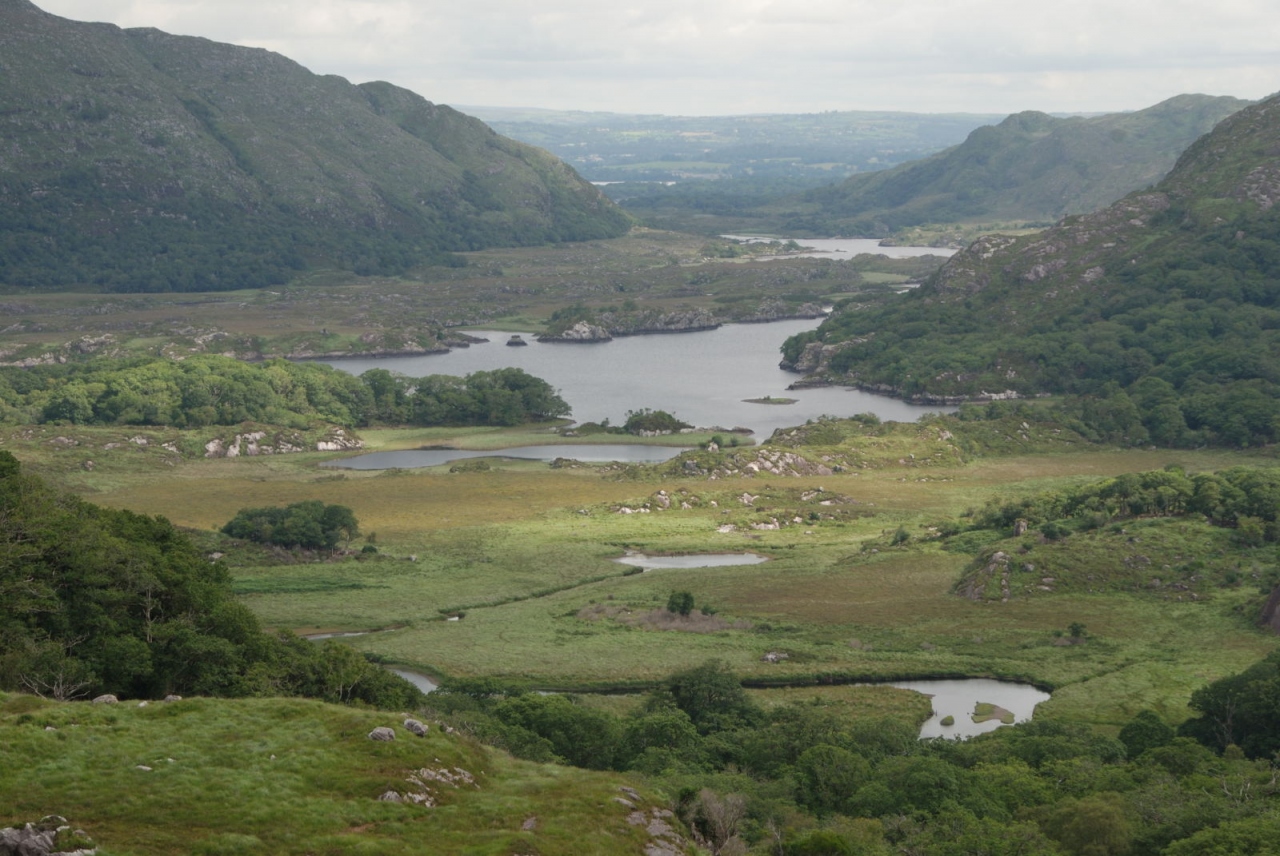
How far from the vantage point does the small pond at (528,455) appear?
13325 centimetres

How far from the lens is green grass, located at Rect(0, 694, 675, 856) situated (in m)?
31.8

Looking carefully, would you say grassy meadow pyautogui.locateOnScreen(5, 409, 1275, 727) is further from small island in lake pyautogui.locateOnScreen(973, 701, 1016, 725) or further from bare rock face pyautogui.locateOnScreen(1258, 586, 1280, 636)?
small island in lake pyautogui.locateOnScreen(973, 701, 1016, 725)

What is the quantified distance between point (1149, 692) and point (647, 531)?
42821 mm

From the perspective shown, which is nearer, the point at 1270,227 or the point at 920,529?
the point at 920,529

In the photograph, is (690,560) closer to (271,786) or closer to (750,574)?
(750,574)

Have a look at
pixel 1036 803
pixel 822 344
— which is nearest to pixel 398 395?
pixel 822 344

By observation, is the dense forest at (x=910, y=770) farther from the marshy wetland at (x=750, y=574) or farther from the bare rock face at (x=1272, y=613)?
the bare rock face at (x=1272, y=613)

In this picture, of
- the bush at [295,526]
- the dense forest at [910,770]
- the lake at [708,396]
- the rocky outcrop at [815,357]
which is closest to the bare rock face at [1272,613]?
the dense forest at [910,770]

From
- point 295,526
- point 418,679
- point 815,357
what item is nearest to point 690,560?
point 295,526

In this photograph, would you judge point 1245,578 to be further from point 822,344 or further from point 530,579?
point 822,344

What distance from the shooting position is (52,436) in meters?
128

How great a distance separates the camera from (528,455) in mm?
137875

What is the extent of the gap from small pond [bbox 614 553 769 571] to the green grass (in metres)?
52.4

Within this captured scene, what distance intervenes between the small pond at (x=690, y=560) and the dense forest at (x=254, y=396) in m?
62.7
